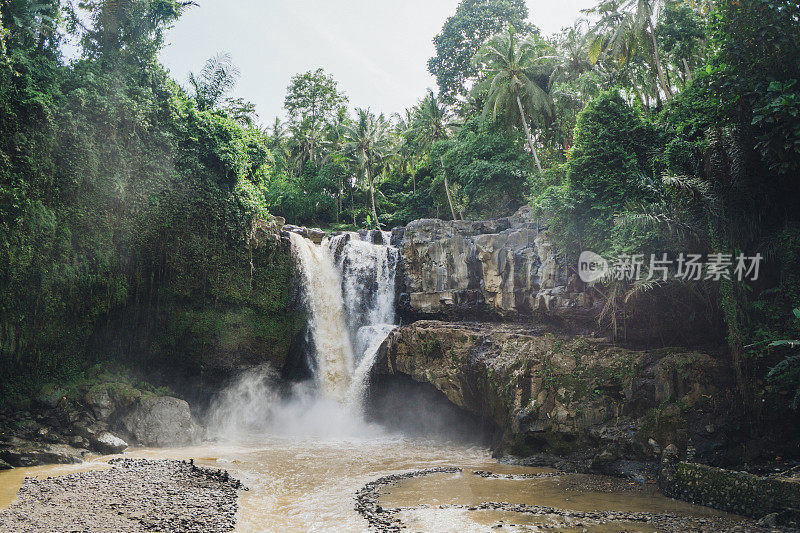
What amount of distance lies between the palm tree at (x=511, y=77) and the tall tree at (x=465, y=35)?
13.6 m

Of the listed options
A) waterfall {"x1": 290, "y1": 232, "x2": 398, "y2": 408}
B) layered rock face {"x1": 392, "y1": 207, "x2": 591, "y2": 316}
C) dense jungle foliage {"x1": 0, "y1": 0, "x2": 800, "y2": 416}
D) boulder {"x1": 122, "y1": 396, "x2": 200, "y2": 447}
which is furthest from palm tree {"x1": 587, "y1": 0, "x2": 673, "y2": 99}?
boulder {"x1": 122, "y1": 396, "x2": 200, "y2": 447}

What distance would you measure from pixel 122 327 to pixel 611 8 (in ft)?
84.9

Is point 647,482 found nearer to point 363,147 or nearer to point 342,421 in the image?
point 342,421

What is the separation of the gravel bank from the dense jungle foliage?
620 centimetres

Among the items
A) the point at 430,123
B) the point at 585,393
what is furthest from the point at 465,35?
the point at 585,393

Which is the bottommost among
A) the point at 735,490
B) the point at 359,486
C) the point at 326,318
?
the point at 359,486

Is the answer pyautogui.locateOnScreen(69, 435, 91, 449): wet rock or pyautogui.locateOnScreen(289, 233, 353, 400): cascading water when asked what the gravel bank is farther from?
pyautogui.locateOnScreen(289, 233, 353, 400): cascading water

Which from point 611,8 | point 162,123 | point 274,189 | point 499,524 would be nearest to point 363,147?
point 274,189

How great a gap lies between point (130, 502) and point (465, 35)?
42585 mm

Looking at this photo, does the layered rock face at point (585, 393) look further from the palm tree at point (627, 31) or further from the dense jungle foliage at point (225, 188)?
the palm tree at point (627, 31)

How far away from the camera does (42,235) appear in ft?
46.4

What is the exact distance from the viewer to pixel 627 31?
936 inches

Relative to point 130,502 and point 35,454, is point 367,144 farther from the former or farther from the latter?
point 130,502

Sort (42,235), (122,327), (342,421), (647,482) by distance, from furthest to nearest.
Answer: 1. (342,421)
2. (122,327)
3. (42,235)
4. (647,482)
